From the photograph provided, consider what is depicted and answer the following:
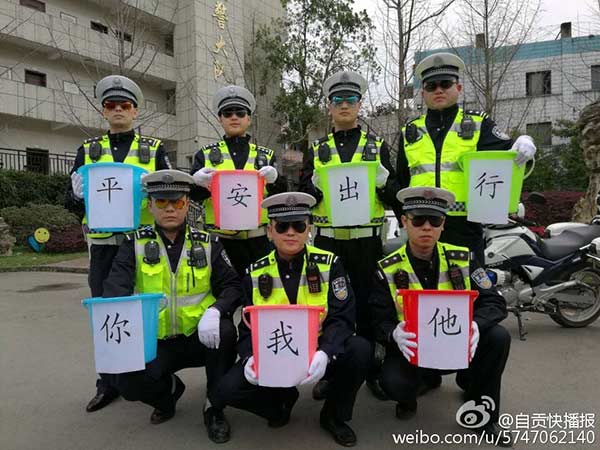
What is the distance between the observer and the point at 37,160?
53.3ft

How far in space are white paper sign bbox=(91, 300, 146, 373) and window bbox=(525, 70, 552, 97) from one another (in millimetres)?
22453

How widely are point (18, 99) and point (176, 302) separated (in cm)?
1561

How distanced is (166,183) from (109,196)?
39cm

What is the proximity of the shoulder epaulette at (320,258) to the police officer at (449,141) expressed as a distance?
0.79 meters

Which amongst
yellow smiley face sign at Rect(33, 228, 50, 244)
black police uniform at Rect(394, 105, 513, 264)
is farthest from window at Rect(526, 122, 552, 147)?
black police uniform at Rect(394, 105, 513, 264)

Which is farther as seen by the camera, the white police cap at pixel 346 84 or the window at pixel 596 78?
the window at pixel 596 78

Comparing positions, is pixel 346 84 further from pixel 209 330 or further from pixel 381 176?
pixel 209 330

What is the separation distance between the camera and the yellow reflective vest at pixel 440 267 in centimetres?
264

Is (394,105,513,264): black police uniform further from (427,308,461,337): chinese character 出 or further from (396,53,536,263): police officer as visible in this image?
(427,308,461,337): chinese character 出

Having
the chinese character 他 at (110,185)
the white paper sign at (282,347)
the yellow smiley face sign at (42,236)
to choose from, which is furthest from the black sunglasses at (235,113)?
the yellow smiley face sign at (42,236)

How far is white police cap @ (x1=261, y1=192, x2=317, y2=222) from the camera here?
2.63 meters

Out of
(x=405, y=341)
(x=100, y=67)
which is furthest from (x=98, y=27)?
(x=405, y=341)

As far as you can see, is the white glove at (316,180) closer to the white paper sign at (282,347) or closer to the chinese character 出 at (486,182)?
the chinese character 出 at (486,182)

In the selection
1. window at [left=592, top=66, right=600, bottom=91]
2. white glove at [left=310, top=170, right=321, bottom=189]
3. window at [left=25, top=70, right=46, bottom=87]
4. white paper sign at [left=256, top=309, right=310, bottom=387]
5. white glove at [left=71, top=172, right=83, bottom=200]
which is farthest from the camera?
window at [left=592, top=66, right=600, bottom=91]
